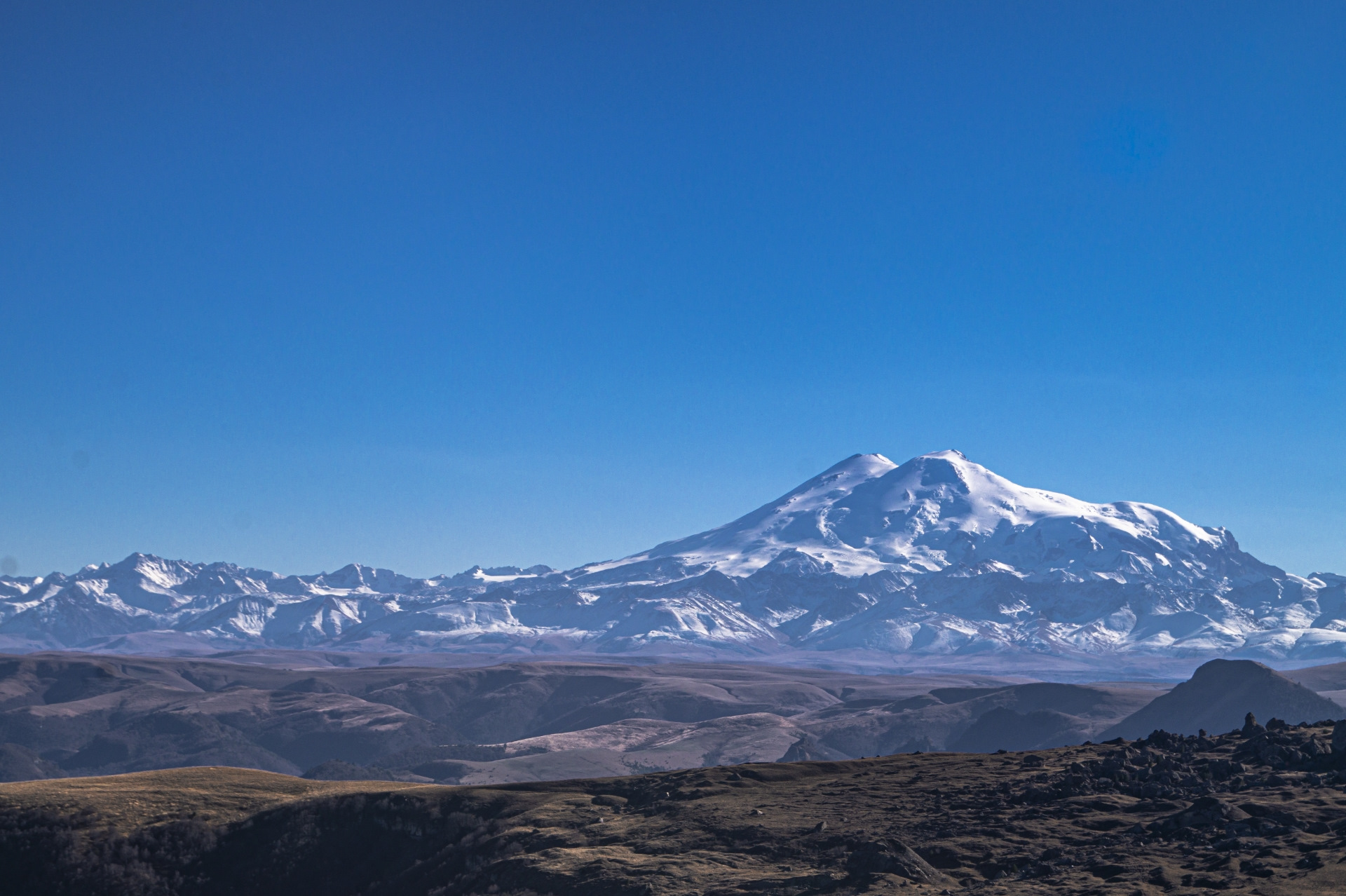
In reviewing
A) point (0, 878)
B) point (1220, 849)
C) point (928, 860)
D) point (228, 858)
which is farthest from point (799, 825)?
point (0, 878)

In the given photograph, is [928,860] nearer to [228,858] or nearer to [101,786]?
[228,858]

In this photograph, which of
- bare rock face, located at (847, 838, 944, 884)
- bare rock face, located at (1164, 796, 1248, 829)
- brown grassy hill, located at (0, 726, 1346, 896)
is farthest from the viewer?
bare rock face, located at (1164, 796, 1248, 829)

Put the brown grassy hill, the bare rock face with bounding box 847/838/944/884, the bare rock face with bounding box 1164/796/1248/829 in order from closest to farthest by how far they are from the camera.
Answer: the bare rock face with bounding box 847/838/944/884, the brown grassy hill, the bare rock face with bounding box 1164/796/1248/829

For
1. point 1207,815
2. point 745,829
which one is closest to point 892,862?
point 745,829

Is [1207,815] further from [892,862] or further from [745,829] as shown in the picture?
[745,829]

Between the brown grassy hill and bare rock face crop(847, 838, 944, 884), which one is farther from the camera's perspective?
the brown grassy hill

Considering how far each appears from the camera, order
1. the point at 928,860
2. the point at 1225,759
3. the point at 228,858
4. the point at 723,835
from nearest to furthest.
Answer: the point at 928,860, the point at 723,835, the point at 1225,759, the point at 228,858

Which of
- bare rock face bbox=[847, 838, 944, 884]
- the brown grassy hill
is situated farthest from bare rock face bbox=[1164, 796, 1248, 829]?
bare rock face bbox=[847, 838, 944, 884]

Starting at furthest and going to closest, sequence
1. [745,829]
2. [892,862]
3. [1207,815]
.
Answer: [745,829] → [1207,815] → [892,862]

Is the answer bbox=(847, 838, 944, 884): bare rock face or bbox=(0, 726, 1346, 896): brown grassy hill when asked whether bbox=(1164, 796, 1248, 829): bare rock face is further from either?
bbox=(847, 838, 944, 884): bare rock face
